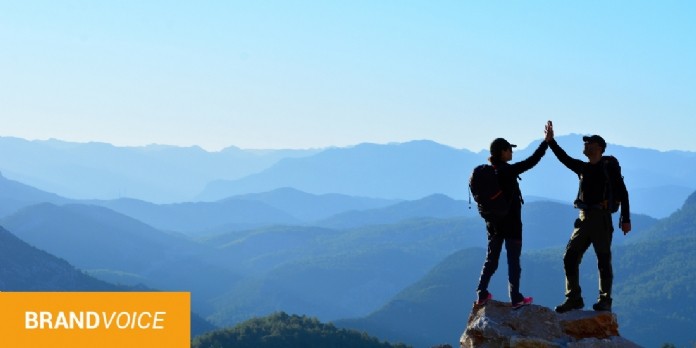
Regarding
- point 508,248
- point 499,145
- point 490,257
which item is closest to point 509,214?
point 508,248

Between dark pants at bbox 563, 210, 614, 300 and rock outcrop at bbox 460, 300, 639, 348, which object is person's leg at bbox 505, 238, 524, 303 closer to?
rock outcrop at bbox 460, 300, 639, 348

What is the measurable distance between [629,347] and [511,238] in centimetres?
318

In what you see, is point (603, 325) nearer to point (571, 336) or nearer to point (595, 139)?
point (571, 336)

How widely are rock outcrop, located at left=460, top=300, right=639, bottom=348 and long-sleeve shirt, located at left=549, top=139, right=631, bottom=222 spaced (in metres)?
2.40

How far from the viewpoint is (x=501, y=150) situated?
1627cm

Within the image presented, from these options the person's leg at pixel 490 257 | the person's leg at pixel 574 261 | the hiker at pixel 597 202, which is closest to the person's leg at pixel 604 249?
the hiker at pixel 597 202

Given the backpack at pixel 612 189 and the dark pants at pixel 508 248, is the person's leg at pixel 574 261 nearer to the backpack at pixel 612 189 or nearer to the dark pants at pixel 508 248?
the backpack at pixel 612 189

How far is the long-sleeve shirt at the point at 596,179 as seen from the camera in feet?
53.8

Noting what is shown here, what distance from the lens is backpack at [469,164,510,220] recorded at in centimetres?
1609

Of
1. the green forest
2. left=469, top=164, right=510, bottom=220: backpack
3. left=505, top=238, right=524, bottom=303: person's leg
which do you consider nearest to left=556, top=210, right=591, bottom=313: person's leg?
left=505, top=238, right=524, bottom=303: person's leg

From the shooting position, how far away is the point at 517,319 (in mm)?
16562

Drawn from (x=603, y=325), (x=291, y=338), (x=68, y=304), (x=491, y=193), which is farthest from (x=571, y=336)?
(x=291, y=338)

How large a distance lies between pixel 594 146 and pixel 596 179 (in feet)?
2.28

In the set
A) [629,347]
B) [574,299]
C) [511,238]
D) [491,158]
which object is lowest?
[629,347]
